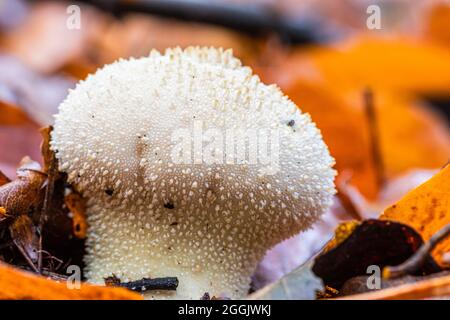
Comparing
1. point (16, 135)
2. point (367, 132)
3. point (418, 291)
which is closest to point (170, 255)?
point (418, 291)

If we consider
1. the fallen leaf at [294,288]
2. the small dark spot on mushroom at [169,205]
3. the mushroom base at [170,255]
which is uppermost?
the small dark spot on mushroom at [169,205]

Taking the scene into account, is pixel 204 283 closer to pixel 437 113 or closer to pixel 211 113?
pixel 211 113

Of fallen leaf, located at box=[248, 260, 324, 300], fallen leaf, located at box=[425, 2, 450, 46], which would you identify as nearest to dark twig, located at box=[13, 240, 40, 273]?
fallen leaf, located at box=[248, 260, 324, 300]

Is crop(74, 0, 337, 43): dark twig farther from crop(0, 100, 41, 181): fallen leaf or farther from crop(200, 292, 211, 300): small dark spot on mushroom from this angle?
crop(200, 292, 211, 300): small dark spot on mushroom

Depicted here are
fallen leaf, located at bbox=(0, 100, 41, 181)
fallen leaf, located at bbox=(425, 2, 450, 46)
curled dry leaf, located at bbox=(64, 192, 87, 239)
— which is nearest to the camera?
curled dry leaf, located at bbox=(64, 192, 87, 239)

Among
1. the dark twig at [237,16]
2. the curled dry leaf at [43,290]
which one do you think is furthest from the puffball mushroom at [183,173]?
the dark twig at [237,16]

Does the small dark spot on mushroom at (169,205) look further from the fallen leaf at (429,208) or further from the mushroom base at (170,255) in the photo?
the fallen leaf at (429,208)
